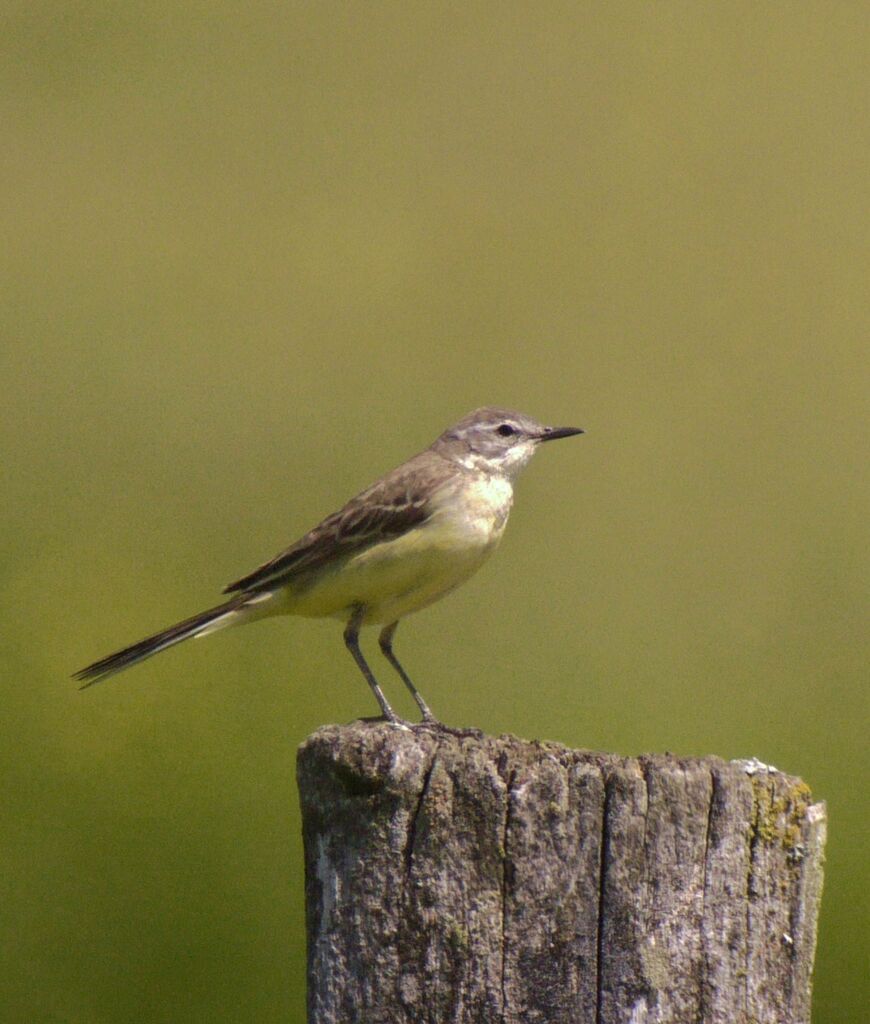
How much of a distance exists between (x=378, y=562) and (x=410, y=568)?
15cm

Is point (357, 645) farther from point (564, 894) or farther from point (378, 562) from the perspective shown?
point (564, 894)

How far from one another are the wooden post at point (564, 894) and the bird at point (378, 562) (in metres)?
2.86

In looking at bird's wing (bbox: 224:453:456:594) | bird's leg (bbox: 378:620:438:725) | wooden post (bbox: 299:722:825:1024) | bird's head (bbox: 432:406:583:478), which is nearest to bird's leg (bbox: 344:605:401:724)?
bird's leg (bbox: 378:620:438:725)

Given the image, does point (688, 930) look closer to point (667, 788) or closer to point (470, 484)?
point (667, 788)

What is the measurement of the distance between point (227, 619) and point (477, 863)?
348 cm

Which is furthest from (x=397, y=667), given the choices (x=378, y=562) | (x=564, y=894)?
(x=564, y=894)

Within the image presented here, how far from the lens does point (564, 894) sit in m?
3.20

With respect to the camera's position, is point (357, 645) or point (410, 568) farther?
point (357, 645)

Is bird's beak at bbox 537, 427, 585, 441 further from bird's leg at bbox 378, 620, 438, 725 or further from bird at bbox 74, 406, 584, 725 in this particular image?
bird's leg at bbox 378, 620, 438, 725

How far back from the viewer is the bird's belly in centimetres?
636

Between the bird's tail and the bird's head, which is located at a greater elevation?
the bird's head

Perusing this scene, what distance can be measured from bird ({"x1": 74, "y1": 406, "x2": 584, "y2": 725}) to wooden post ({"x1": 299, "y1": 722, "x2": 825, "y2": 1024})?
9.38ft

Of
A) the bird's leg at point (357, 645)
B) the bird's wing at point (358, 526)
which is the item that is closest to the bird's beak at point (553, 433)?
the bird's wing at point (358, 526)

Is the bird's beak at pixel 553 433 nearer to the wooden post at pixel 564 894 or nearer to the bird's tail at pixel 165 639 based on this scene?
the bird's tail at pixel 165 639
